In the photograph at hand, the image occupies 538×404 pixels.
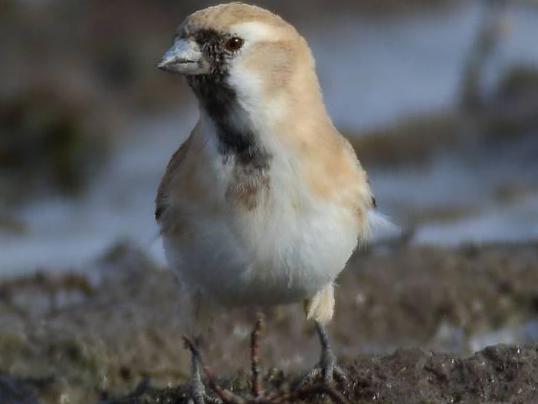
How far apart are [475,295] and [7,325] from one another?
378 cm

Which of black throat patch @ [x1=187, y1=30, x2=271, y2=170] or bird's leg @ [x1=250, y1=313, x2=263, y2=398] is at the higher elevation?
black throat patch @ [x1=187, y1=30, x2=271, y2=170]

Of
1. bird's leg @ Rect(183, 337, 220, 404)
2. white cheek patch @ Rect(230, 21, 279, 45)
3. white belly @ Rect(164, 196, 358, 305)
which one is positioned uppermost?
white cheek patch @ Rect(230, 21, 279, 45)

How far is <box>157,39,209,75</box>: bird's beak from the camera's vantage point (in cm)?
→ 729

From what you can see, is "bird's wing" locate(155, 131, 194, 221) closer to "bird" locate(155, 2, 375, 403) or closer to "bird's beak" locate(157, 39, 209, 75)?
"bird" locate(155, 2, 375, 403)

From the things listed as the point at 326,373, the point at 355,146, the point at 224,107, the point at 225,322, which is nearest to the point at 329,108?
the point at 355,146

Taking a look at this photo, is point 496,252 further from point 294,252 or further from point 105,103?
point 105,103

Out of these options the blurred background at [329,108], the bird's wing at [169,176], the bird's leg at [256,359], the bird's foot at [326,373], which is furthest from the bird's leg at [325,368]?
the blurred background at [329,108]

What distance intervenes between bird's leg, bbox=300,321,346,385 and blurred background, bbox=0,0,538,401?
74.2 inches

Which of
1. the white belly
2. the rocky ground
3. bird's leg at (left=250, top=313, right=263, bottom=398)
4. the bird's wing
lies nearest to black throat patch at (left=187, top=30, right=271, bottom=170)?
the white belly

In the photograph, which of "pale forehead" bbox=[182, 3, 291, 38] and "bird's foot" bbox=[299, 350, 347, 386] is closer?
"pale forehead" bbox=[182, 3, 291, 38]

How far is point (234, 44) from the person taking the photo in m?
7.38

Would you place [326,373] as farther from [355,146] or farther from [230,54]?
[355,146]

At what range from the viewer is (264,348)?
418 inches

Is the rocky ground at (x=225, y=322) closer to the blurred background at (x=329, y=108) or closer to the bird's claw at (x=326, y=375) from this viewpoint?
the bird's claw at (x=326, y=375)
